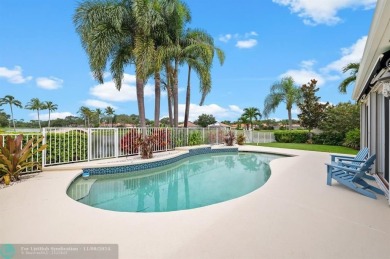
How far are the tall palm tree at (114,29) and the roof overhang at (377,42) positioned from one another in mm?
9051

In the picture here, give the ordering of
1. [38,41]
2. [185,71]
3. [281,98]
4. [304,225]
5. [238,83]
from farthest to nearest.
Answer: [281,98] → [238,83] → [185,71] → [38,41] → [304,225]

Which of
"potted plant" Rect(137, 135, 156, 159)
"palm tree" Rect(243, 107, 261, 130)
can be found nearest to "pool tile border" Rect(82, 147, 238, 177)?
"potted plant" Rect(137, 135, 156, 159)

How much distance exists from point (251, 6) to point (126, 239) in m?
13.2

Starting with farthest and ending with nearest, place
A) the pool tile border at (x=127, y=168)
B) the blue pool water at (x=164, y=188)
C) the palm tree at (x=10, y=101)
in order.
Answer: the palm tree at (x=10, y=101) → the pool tile border at (x=127, y=168) → the blue pool water at (x=164, y=188)

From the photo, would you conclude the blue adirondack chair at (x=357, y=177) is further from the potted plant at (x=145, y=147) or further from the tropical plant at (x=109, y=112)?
the tropical plant at (x=109, y=112)

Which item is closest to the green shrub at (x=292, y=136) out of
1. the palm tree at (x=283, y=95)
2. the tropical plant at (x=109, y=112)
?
the palm tree at (x=283, y=95)

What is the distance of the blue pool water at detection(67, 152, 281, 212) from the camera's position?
191 inches

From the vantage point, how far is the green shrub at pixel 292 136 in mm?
21978

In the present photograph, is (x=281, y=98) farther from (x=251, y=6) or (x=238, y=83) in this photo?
(x=251, y=6)

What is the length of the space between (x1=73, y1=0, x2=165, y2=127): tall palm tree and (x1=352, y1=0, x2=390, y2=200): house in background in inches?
356

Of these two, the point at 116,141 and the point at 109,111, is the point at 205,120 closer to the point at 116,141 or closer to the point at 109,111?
the point at 109,111

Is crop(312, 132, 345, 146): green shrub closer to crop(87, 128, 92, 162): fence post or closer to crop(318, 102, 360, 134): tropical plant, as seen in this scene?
crop(318, 102, 360, 134): tropical plant

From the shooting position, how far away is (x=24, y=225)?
3.12 metres

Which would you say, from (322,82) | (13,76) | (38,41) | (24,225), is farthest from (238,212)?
(13,76)
